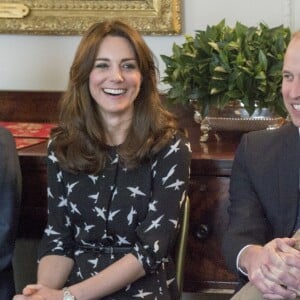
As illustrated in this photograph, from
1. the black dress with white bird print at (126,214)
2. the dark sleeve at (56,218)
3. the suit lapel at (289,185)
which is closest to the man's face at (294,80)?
the suit lapel at (289,185)

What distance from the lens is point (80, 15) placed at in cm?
242

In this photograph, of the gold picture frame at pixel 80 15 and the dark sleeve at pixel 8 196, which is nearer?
the dark sleeve at pixel 8 196

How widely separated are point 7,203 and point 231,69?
685 millimetres

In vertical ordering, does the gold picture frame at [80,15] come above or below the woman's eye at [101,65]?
above

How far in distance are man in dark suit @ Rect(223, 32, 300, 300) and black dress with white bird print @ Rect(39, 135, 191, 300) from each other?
0.18 meters

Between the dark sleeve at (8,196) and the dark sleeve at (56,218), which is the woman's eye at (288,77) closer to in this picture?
the dark sleeve at (56,218)

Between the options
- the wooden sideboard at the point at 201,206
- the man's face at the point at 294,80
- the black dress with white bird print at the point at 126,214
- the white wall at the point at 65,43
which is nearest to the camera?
the man's face at the point at 294,80

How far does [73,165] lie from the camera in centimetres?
186

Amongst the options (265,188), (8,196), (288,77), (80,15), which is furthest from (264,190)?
(80,15)

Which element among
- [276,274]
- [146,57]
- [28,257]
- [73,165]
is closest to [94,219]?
[73,165]

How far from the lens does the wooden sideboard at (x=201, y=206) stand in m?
1.98

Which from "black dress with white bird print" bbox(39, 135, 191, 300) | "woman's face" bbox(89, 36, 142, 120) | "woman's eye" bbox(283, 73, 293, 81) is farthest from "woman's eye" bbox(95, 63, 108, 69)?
"woman's eye" bbox(283, 73, 293, 81)

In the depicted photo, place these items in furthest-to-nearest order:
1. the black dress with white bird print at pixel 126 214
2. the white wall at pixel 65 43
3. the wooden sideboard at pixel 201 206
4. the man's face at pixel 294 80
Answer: the white wall at pixel 65 43 < the wooden sideboard at pixel 201 206 < the black dress with white bird print at pixel 126 214 < the man's face at pixel 294 80

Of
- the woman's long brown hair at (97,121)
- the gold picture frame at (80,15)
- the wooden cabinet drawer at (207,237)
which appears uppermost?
the gold picture frame at (80,15)
